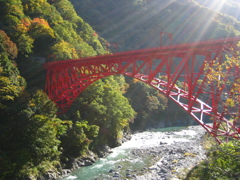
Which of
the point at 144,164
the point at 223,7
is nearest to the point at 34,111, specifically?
the point at 144,164

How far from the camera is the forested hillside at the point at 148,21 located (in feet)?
233

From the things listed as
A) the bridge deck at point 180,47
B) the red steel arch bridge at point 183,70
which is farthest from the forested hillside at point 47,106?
the bridge deck at point 180,47

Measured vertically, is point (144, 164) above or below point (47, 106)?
below

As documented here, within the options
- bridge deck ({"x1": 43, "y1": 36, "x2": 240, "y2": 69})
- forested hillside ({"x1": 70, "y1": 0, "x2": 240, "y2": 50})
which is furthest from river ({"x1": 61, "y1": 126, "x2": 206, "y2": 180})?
forested hillside ({"x1": 70, "y1": 0, "x2": 240, "y2": 50})

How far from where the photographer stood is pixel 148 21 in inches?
3036

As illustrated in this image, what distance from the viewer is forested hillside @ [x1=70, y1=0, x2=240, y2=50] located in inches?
2800

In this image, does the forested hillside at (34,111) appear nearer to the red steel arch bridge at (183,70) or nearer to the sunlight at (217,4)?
the red steel arch bridge at (183,70)

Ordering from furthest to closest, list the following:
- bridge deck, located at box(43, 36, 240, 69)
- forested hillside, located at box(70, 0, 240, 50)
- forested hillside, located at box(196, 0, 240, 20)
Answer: forested hillside, located at box(196, 0, 240, 20), forested hillside, located at box(70, 0, 240, 50), bridge deck, located at box(43, 36, 240, 69)

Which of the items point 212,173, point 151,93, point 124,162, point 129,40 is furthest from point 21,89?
point 129,40

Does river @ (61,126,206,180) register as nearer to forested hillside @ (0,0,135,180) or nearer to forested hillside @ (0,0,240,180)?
forested hillside @ (0,0,240,180)

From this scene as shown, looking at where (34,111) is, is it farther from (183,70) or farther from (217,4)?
(217,4)

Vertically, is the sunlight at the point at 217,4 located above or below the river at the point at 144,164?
above

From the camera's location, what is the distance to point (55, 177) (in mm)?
14266

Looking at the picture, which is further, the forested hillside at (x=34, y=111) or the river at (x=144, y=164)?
the river at (x=144, y=164)
